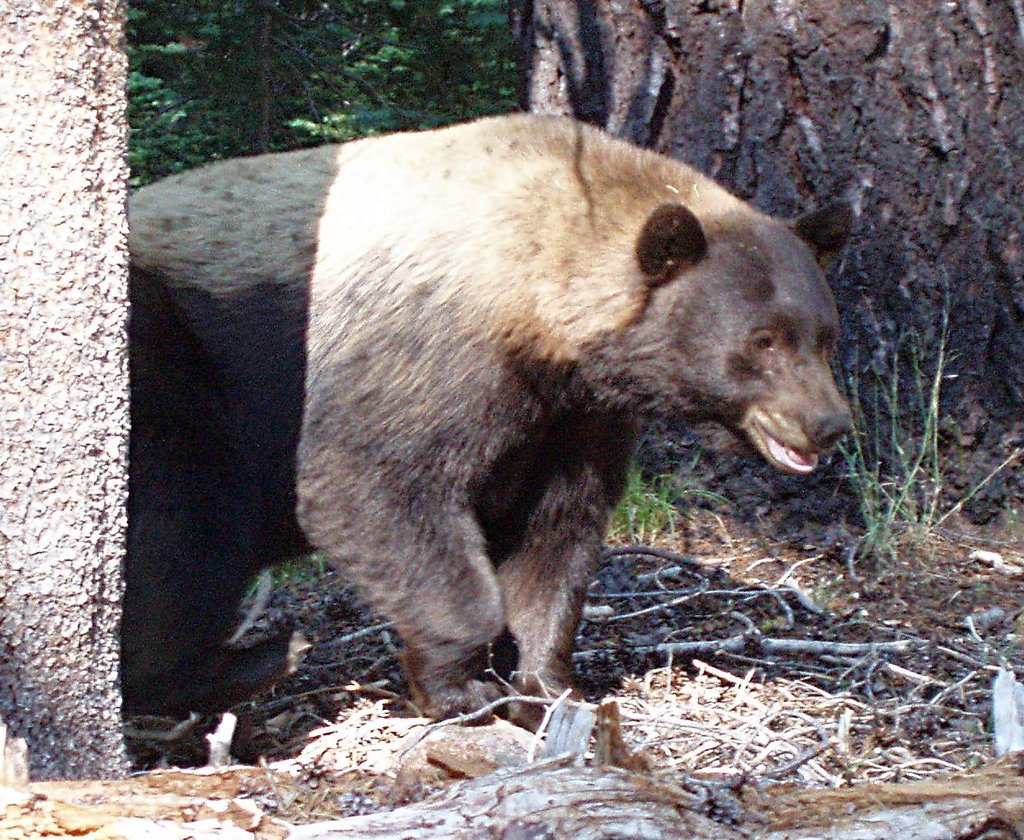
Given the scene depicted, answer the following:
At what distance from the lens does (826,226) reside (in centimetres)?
482

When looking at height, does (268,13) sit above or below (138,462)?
above

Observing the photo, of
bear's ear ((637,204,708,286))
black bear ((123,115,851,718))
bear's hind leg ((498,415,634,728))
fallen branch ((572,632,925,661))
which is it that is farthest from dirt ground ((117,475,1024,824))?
bear's ear ((637,204,708,286))

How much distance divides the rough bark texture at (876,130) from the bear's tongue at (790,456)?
199 centimetres

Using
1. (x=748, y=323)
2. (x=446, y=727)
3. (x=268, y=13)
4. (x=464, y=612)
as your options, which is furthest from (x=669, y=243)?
(x=268, y=13)

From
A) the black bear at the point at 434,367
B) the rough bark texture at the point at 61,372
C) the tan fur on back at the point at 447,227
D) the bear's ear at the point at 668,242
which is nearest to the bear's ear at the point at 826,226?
the black bear at the point at 434,367

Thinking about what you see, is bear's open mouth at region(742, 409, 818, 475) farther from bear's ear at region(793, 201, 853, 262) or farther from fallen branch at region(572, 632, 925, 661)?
fallen branch at region(572, 632, 925, 661)

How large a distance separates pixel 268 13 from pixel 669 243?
458 centimetres

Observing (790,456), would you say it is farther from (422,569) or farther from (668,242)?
(422,569)

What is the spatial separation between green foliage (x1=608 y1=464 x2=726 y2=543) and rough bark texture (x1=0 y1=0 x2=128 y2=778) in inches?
130

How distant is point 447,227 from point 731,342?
1.02m

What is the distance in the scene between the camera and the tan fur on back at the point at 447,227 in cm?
448

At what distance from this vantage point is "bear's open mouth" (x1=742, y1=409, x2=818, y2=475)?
4.42 meters

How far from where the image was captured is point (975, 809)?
293 cm

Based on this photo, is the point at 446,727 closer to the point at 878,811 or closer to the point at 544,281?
the point at 544,281
